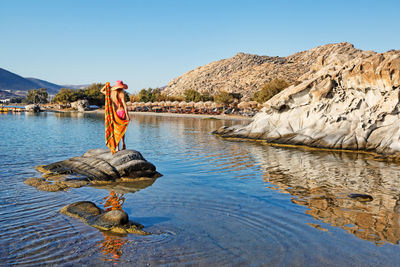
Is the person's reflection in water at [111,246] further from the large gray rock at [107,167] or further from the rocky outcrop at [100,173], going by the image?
the large gray rock at [107,167]

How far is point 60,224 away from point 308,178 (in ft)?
26.4

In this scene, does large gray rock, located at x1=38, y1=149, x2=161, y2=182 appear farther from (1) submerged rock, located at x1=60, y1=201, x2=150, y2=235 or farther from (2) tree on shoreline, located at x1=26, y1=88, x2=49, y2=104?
(2) tree on shoreline, located at x1=26, y1=88, x2=49, y2=104

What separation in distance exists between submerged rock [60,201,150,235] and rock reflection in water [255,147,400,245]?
3.56 metres

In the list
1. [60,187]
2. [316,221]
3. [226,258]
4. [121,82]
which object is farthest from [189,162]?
[226,258]

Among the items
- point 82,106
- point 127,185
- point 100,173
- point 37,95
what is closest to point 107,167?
point 100,173

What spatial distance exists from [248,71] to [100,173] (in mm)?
128039

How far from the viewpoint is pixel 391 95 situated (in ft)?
59.3

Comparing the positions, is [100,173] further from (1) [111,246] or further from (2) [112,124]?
(1) [111,246]

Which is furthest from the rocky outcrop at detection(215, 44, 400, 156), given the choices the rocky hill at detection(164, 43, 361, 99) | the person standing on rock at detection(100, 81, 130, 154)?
the rocky hill at detection(164, 43, 361, 99)

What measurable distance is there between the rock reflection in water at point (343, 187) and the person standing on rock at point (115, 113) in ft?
17.0

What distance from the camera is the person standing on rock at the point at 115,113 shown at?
11.5 metres

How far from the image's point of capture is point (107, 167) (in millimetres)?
10656

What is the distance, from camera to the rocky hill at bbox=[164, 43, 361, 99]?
114 metres

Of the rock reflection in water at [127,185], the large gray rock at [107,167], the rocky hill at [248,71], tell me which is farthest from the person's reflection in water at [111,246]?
the rocky hill at [248,71]
